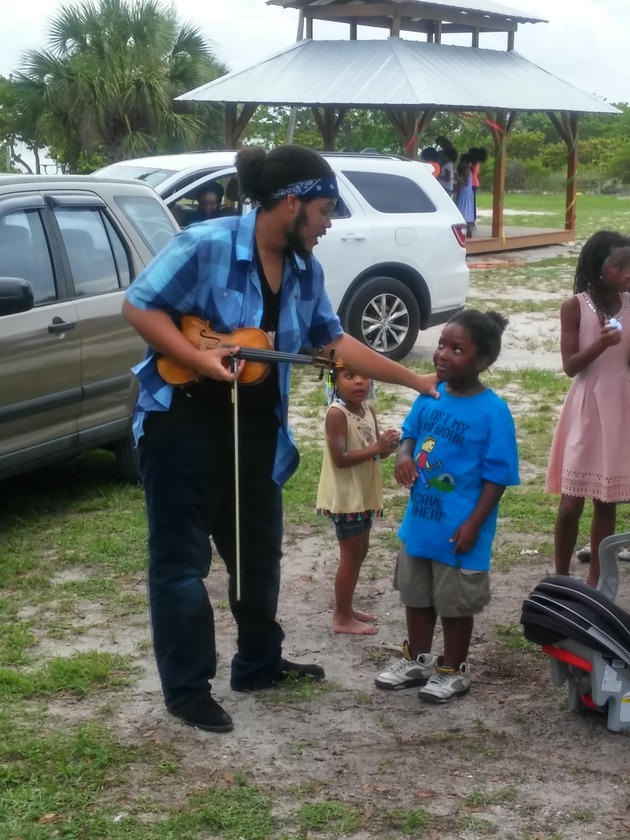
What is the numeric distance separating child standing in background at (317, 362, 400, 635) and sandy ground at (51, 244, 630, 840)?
0.38m

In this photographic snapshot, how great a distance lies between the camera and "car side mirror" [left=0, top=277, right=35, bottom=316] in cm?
557

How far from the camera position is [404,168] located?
1160cm

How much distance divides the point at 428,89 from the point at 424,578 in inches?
675


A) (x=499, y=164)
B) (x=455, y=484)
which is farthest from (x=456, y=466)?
(x=499, y=164)

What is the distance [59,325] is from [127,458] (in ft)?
4.16

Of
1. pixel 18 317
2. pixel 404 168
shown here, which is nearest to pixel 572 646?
pixel 18 317

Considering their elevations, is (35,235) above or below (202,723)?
above

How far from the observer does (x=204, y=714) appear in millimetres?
4031

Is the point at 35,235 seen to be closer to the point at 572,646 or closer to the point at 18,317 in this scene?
the point at 18,317

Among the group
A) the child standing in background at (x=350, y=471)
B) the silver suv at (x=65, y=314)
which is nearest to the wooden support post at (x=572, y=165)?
the silver suv at (x=65, y=314)

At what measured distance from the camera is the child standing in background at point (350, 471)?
4.76m

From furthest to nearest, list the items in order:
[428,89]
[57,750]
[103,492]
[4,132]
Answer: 1. [4,132]
2. [428,89]
3. [103,492]
4. [57,750]

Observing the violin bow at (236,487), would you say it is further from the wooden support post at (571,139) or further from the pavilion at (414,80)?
the wooden support post at (571,139)

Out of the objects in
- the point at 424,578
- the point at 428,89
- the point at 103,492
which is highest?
the point at 428,89
